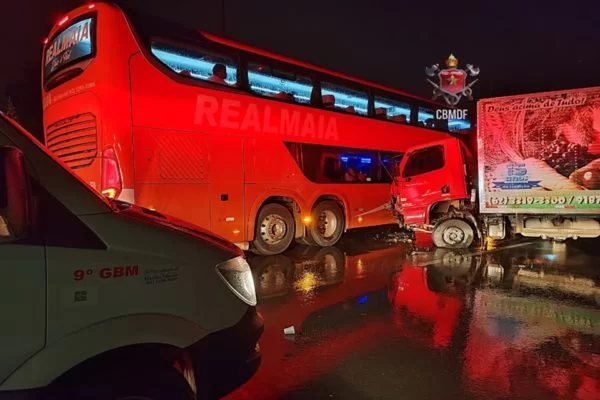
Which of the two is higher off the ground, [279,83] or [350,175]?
[279,83]

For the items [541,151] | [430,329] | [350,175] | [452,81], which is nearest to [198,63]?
[350,175]

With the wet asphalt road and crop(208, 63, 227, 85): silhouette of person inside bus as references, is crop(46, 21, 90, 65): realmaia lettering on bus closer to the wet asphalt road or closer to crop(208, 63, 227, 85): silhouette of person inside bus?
crop(208, 63, 227, 85): silhouette of person inside bus

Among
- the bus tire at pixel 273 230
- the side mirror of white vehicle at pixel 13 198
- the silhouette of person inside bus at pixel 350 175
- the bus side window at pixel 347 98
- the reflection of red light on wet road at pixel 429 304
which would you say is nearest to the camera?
the side mirror of white vehicle at pixel 13 198

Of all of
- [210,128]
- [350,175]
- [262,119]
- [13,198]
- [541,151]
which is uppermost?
[262,119]

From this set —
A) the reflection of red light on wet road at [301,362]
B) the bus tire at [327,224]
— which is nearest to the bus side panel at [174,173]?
the bus tire at [327,224]

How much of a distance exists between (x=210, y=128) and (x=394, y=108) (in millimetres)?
6084

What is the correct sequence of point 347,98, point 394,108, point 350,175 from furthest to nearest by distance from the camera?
1. point 394,108
2. point 350,175
3. point 347,98

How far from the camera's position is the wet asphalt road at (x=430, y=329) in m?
3.93

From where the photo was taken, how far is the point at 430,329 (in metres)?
5.31

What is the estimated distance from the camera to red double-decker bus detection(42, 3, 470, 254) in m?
7.62

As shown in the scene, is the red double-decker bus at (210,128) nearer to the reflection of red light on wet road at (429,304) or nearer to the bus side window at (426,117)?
the bus side window at (426,117)

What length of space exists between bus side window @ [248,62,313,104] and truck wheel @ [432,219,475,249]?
400cm

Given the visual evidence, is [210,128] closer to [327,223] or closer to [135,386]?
[327,223]

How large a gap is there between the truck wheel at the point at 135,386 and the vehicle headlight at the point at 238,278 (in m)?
0.55
